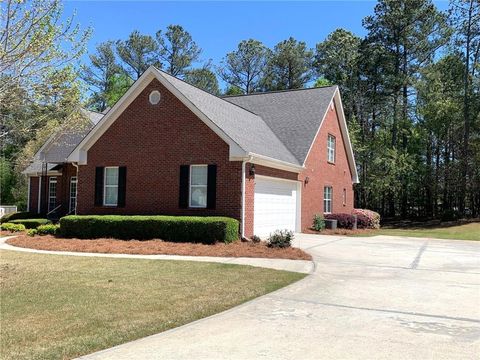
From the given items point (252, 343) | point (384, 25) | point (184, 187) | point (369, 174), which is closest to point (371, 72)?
point (384, 25)

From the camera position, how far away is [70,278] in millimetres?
9258

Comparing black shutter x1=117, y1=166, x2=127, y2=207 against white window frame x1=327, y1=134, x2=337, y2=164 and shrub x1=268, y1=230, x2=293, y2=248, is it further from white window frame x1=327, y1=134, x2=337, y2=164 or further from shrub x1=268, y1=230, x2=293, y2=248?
white window frame x1=327, y1=134, x2=337, y2=164

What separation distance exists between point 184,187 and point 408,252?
823 cm

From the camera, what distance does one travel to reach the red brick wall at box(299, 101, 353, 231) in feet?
73.9

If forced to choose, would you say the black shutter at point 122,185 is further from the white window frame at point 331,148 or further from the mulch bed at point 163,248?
the white window frame at point 331,148

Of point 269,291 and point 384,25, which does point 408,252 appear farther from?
point 384,25

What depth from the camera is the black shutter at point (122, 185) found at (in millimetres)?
18797

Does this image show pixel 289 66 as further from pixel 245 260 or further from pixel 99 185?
pixel 245 260

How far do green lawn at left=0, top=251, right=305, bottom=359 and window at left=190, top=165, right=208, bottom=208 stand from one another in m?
5.63

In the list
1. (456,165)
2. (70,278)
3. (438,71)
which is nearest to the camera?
(70,278)

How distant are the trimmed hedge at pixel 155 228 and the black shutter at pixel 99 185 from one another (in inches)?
74.2

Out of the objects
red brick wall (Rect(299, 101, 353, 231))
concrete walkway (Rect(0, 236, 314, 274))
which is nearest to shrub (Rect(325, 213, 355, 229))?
red brick wall (Rect(299, 101, 353, 231))

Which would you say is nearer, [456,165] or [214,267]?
[214,267]

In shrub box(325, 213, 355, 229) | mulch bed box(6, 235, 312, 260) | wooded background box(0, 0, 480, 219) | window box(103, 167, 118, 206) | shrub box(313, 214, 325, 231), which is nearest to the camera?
mulch bed box(6, 235, 312, 260)
